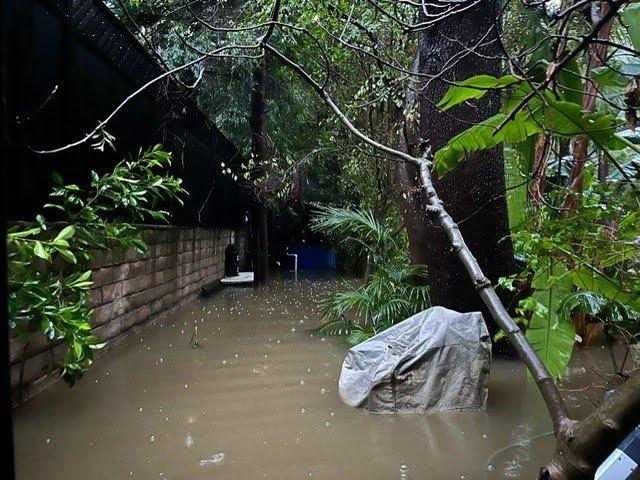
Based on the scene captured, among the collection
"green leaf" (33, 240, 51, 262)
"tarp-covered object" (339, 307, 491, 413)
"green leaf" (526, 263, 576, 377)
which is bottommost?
"tarp-covered object" (339, 307, 491, 413)

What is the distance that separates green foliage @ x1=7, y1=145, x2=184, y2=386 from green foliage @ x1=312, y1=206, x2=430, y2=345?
2290mm

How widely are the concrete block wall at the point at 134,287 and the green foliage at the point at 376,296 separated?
Result: 1.83 metres

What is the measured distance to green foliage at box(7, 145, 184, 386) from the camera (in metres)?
2.60

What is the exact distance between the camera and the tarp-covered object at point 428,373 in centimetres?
343

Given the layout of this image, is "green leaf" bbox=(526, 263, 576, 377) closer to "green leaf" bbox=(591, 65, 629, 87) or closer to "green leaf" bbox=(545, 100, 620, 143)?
"green leaf" bbox=(545, 100, 620, 143)

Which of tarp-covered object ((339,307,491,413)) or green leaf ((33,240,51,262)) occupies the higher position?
green leaf ((33,240,51,262))

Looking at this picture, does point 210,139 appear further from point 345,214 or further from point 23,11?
point 23,11

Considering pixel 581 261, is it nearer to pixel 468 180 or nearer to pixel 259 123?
pixel 468 180

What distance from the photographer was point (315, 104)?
32.4 feet

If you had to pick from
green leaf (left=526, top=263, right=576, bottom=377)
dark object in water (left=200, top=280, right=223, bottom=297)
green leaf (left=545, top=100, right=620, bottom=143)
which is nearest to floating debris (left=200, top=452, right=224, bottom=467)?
green leaf (left=526, top=263, right=576, bottom=377)

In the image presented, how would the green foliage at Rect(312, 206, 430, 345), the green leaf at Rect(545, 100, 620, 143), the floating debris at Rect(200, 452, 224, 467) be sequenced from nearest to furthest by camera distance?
the green leaf at Rect(545, 100, 620, 143) < the floating debris at Rect(200, 452, 224, 467) < the green foliage at Rect(312, 206, 430, 345)

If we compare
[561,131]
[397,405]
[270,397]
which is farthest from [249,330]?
[561,131]

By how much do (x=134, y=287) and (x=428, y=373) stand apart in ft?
10.2

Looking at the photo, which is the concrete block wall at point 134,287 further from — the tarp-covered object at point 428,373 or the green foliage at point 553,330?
the green foliage at point 553,330
